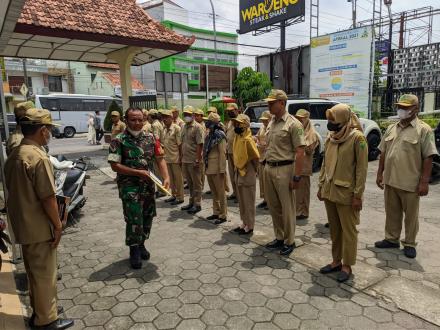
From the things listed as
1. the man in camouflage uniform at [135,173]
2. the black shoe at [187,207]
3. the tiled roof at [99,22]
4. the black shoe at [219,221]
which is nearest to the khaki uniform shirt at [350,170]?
the man in camouflage uniform at [135,173]

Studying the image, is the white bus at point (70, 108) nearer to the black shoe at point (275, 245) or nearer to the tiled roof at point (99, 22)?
the tiled roof at point (99, 22)

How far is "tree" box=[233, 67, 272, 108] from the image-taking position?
24.1 m

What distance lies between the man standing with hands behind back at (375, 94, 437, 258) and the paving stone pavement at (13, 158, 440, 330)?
46 centimetres

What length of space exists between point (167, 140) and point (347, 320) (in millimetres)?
4533

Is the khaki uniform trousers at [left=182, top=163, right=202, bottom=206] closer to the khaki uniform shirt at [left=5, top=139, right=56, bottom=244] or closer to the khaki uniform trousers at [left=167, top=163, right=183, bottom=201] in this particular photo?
the khaki uniform trousers at [left=167, top=163, right=183, bottom=201]

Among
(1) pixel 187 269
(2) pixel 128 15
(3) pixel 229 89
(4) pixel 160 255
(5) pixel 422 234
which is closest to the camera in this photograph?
(1) pixel 187 269

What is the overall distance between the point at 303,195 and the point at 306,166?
0.47m

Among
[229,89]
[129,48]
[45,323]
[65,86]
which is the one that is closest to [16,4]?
[45,323]

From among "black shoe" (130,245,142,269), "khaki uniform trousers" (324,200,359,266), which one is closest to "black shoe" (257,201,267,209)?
"khaki uniform trousers" (324,200,359,266)

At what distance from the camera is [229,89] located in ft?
141

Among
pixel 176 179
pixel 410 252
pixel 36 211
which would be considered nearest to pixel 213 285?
pixel 36 211

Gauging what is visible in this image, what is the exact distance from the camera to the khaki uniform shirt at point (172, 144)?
641cm

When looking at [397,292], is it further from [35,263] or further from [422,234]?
[35,263]

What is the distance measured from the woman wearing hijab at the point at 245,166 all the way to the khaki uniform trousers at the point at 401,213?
1.72m
